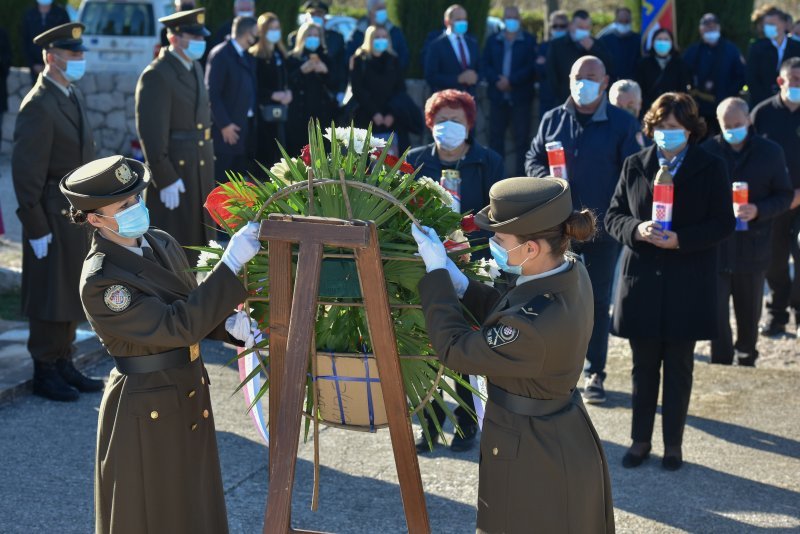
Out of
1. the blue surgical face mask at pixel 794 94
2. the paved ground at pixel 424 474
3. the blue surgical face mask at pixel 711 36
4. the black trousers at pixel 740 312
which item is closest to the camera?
the paved ground at pixel 424 474

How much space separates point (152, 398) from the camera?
12.9ft

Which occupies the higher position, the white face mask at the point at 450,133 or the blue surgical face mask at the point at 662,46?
the blue surgical face mask at the point at 662,46

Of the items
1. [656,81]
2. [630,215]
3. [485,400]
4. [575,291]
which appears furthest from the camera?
[656,81]

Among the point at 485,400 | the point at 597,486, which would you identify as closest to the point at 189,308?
the point at 485,400

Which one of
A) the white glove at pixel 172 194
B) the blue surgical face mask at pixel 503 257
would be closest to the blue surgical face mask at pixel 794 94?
the white glove at pixel 172 194

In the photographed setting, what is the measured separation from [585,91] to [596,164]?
44 cm

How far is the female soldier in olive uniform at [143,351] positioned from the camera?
378cm

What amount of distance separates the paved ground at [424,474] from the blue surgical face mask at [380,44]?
19.7ft

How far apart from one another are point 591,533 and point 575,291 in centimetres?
80

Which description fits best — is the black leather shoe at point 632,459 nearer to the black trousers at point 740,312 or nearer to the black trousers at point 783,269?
the black trousers at point 740,312

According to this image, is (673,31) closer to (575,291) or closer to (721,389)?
(721,389)

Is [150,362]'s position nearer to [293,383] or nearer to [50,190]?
[293,383]

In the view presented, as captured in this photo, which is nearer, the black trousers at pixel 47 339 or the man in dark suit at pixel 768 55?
the black trousers at pixel 47 339

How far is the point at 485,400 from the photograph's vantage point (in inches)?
158
